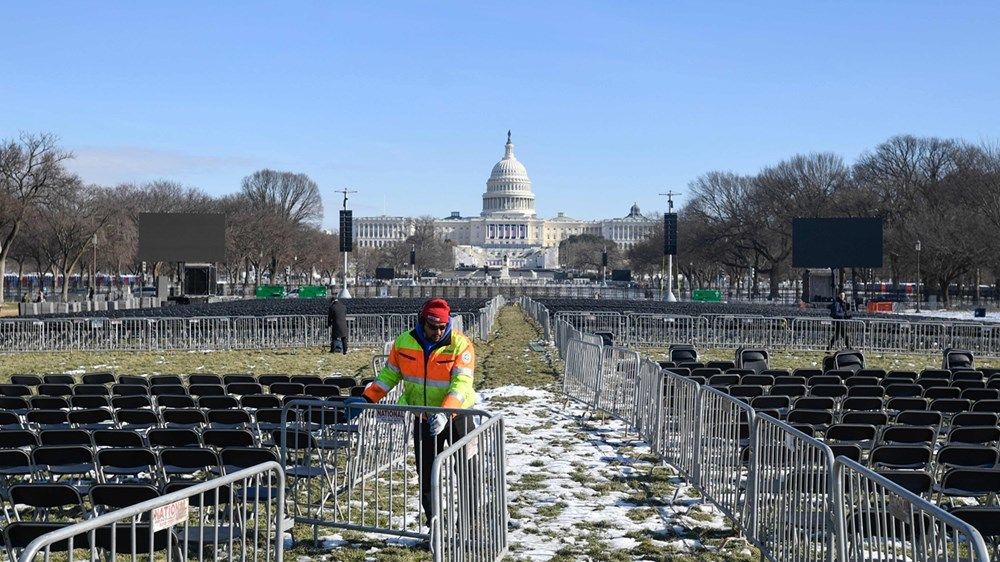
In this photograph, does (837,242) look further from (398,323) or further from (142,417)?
(142,417)

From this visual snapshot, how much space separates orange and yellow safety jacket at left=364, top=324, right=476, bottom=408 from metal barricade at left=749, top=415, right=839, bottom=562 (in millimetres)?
2288

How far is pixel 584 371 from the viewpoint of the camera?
58.2ft

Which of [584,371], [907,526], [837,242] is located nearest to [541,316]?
[837,242]

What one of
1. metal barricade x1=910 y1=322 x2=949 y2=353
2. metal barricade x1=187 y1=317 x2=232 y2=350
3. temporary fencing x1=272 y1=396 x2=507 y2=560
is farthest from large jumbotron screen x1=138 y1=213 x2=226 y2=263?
temporary fencing x1=272 y1=396 x2=507 y2=560

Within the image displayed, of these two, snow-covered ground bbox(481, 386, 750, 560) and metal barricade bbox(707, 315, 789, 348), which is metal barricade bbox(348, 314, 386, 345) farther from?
snow-covered ground bbox(481, 386, 750, 560)

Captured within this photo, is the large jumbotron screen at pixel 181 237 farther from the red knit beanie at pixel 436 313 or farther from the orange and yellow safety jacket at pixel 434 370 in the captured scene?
the red knit beanie at pixel 436 313

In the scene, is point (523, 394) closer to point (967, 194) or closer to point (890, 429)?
point (890, 429)

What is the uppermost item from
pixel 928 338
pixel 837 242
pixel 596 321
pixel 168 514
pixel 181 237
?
pixel 181 237

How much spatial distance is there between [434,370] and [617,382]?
804 cm

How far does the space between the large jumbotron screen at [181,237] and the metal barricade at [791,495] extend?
4349 cm

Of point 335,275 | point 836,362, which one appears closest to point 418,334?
point 836,362

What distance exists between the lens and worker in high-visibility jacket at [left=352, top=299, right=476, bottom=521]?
8445 mm

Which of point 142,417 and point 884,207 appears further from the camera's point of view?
point 884,207

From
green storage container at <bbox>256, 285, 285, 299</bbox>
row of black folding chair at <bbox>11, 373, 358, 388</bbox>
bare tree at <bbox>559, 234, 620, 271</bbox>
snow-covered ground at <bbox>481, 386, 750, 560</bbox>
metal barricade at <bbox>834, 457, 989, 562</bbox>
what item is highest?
bare tree at <bbox>559, 234, 620, 271</bbox>
